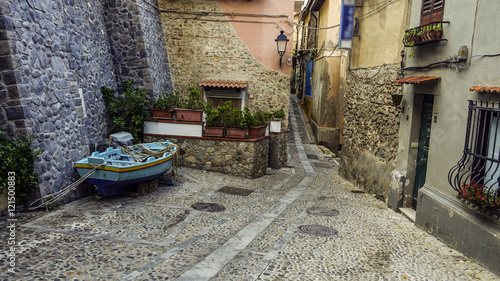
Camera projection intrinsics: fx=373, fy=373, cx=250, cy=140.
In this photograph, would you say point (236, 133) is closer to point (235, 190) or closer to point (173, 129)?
point (173, 129)

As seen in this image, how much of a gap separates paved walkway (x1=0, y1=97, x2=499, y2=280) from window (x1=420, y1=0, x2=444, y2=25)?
13.2 ft

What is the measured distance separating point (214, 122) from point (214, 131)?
30cm

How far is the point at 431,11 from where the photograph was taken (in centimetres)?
721

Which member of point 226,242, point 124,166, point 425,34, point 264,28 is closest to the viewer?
point 226,242

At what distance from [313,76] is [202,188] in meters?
16.4

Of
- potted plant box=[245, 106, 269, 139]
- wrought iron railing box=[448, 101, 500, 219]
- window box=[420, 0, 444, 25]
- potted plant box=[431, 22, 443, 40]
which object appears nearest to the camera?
wrought iron railing box=[448, 101, 500, 219]

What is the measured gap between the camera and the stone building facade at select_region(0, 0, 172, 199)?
655cm

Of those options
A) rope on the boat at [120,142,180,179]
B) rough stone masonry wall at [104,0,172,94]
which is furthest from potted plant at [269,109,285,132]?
rope on the boat at [120,142,180,179]

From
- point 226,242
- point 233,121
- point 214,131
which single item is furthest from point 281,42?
point 226,242

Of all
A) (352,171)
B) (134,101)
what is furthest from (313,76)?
(134,101)

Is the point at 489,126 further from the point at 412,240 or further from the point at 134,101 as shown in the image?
the point at 134,101

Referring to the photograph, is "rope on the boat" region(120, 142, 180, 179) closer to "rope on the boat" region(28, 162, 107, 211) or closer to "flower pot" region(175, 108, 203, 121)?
"rope on the boat" region(28, 162, 107, 211)

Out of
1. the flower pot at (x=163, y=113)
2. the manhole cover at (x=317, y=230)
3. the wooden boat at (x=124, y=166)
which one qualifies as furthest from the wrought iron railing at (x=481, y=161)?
the flower pot at (x=163, y=113)

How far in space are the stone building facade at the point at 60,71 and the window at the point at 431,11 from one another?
7.57 metres
